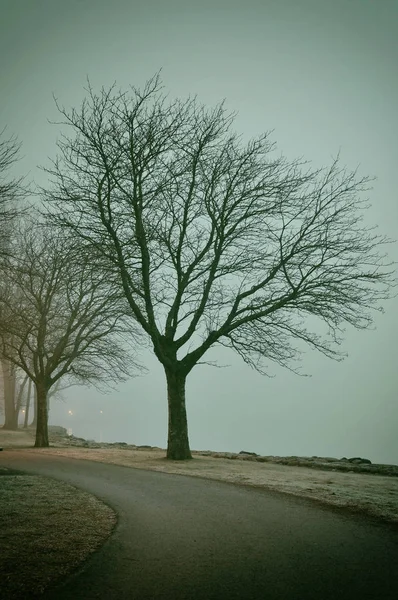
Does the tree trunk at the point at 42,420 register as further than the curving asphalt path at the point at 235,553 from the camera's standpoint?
Yes

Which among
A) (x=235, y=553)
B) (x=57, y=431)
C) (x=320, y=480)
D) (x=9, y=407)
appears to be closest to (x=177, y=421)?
(x=320, y=480)

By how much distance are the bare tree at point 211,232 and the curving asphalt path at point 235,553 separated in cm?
855

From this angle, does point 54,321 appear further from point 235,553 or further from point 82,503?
point 235,553

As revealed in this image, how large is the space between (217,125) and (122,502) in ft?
46.5

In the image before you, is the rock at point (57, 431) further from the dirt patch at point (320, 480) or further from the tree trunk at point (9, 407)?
the dirt patch at point (320, 480)

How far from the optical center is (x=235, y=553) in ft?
14.9

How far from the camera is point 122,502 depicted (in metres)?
7.13

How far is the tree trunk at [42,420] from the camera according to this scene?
20172mm

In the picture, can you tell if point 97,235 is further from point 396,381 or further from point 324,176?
point 396,381

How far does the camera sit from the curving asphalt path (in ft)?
11.7

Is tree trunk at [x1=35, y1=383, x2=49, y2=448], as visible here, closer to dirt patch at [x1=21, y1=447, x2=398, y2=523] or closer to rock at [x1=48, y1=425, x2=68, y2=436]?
dirt patch at [x1=21, y1=447, x2=398, y2=523]

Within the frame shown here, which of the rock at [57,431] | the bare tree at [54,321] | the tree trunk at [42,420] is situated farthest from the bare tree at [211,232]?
the rock at [57,431]

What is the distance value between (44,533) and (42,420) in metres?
17.5

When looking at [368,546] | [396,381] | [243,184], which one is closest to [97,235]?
[243,184]
